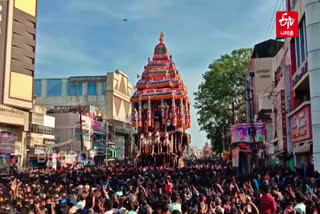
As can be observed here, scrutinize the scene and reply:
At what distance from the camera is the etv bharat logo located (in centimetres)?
1686

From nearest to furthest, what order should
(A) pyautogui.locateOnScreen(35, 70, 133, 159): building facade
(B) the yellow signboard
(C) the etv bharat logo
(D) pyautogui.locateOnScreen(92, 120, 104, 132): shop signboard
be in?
(C) the etv bharat logo
(B) the yellow signboard
(D) pyautogui.locateOnScreen(92, 120, 104, 132): shop signboard
(A) pyautogui.locateOnScreen(35, 70, 133, 159): building facade

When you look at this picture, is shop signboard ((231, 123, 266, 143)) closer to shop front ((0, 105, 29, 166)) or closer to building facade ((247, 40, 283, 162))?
building facade ((247, 40, 283, 162))

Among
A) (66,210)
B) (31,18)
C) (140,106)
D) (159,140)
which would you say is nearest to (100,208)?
(66,210)

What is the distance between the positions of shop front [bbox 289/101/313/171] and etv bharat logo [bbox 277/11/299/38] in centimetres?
384

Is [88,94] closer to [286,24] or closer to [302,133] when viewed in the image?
[302,133]

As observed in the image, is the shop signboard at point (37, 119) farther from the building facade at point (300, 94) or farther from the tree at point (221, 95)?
the building facade at point (300, 94)

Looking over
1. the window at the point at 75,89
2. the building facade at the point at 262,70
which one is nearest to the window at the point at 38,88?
the window at the point at 75,89

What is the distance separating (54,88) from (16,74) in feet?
88.9

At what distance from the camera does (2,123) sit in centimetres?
3709

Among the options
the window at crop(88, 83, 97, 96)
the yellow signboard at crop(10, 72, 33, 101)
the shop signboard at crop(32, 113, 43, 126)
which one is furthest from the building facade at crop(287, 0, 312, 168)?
the window at crop(88, 83, 97, 96)

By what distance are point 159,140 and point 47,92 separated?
34998mm

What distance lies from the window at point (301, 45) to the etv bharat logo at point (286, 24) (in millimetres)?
2775

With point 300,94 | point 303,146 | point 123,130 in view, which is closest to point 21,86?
point 300,94

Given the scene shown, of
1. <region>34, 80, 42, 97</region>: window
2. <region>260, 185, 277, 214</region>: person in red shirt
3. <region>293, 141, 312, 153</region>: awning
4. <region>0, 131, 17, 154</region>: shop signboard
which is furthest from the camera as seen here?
<region>34, 80, 42, 97</region>: window
